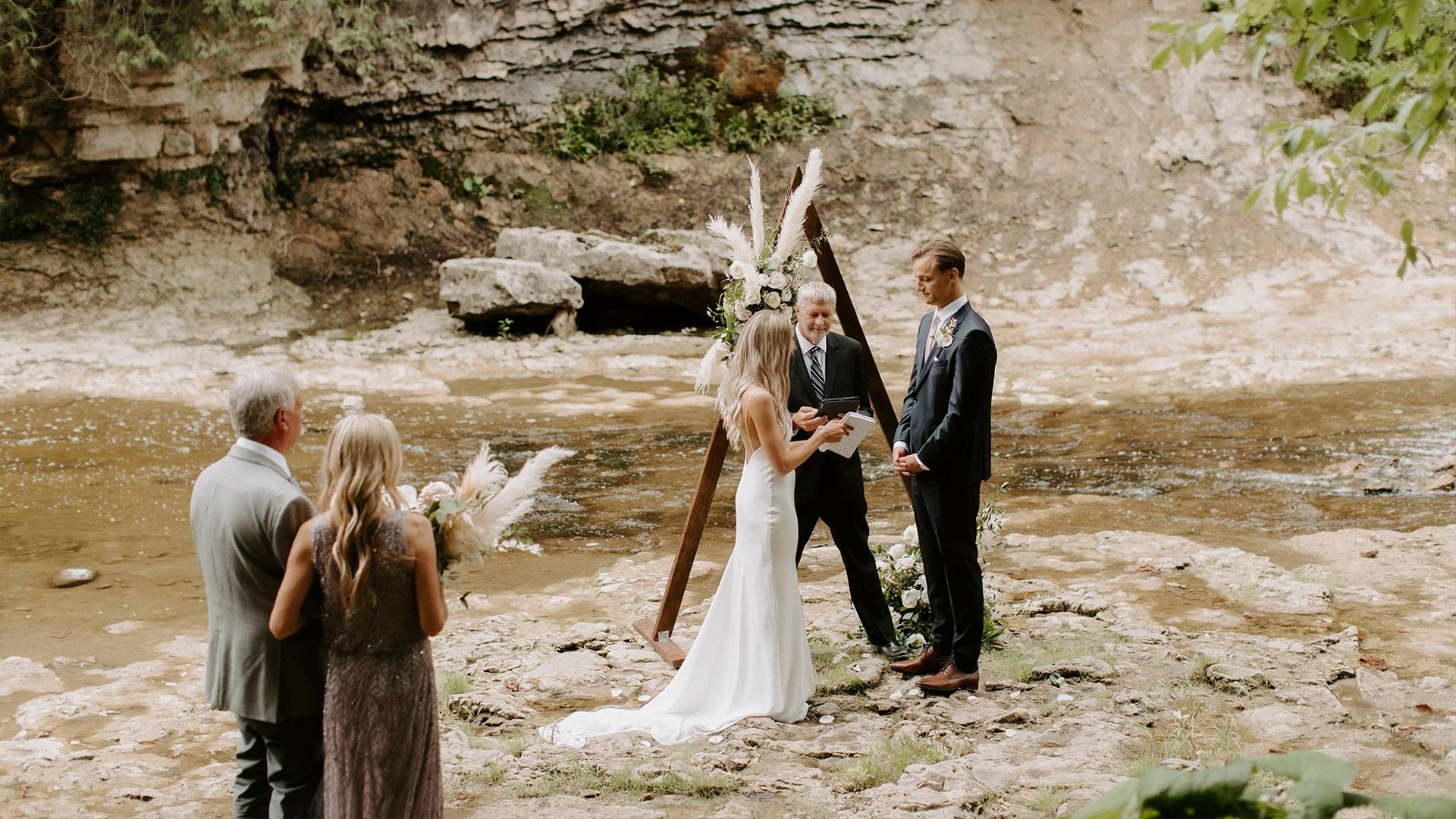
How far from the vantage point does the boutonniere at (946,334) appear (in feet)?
15.9

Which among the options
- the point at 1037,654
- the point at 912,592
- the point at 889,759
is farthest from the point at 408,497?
Answer: the point at 1037,654

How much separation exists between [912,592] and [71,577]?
5.08 meters

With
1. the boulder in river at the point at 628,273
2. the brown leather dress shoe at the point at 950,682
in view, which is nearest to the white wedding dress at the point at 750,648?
the brown leather dress shoe at the point at 950,682

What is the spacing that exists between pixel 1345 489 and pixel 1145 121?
11680mm

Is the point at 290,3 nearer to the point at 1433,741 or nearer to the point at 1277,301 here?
the point at 1277,301

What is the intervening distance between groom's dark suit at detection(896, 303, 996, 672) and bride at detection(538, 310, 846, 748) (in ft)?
1.35

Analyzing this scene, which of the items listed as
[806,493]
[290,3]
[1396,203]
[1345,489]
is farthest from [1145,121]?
[806,493]

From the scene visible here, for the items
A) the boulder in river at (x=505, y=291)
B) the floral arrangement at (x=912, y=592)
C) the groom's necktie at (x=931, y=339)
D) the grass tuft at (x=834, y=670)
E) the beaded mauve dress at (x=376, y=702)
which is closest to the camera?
the beaded mauve dress at (x=376, y=702)

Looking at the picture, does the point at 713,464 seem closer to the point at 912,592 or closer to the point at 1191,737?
the point at 912,592

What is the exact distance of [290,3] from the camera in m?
16.3

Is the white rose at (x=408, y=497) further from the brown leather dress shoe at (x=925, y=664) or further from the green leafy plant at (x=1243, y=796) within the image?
the brown leather dress shoe at (x=925, y=664)

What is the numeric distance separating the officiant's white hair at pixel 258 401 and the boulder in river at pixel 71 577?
4.56m

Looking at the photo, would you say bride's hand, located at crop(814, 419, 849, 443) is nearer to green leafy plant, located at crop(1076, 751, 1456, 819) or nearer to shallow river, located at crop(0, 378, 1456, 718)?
shallow river, located at crop(0, 378, 1456, 718)

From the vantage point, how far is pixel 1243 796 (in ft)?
5.46
